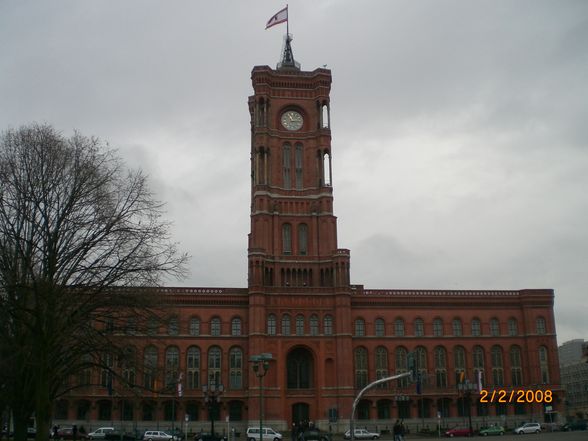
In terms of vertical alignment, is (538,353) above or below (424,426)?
above

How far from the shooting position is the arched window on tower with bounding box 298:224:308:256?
8256 centimetres

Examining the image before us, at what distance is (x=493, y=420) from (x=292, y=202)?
117 feet

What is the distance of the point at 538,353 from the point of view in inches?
3302

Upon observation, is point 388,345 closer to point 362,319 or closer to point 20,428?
point 362,319

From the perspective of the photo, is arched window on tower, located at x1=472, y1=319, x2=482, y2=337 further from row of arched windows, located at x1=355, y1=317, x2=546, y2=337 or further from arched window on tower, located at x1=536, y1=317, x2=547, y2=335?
arched window on tower, located at x1=536, y1=317, x2=547, y2=335

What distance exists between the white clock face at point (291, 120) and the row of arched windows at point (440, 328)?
26197 millimetres

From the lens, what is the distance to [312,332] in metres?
78.2

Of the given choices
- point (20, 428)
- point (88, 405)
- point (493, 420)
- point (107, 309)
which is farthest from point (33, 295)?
point (493, 420)

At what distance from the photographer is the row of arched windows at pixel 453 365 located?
81.2 metres

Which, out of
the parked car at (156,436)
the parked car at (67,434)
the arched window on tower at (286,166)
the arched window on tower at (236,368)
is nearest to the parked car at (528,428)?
the arched window on tower at (236,368)

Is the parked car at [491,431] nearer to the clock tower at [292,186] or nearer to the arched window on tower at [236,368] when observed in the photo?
the clock tower at [292,186]

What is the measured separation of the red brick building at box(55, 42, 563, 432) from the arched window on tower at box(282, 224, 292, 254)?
123mm

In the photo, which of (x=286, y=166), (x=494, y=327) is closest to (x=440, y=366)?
(x=494, y=327)

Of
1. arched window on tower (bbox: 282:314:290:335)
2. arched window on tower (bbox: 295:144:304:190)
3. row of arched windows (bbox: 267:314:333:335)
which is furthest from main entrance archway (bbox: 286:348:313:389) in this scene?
arched window on tower (bbox: 295:144:304:190)
